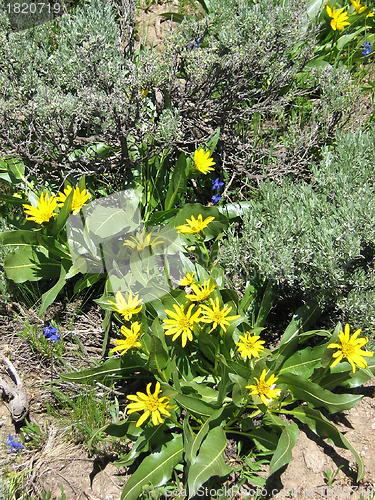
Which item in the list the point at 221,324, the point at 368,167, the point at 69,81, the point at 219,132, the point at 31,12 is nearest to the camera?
the point at 221,324

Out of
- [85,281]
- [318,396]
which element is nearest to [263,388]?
[318,396]

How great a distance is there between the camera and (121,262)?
282 centimetres

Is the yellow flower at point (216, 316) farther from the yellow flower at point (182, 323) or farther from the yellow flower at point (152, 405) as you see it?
the yellow flower at point (152, 405)

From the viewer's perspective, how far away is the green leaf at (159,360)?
215cm

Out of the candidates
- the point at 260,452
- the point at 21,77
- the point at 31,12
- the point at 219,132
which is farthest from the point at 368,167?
the point at 31,12

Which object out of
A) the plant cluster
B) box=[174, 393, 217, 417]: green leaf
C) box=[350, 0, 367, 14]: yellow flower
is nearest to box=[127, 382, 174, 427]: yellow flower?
box=[174, 393, 217, 417]: green leaf

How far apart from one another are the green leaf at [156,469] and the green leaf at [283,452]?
49cm

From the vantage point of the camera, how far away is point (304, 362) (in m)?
2.40

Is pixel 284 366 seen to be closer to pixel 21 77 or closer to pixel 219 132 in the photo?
pixel 219 132

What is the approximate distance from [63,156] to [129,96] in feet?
1.92

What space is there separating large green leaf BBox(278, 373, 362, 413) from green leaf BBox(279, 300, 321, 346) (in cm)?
30

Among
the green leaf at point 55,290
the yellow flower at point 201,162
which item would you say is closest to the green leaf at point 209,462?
the green leaf at point 55,290

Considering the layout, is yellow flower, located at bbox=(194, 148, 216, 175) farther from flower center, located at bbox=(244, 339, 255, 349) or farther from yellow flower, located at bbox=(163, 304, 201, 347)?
flower center, located at bbox=(244, 339, 255, 349)

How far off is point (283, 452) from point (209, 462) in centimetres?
34
